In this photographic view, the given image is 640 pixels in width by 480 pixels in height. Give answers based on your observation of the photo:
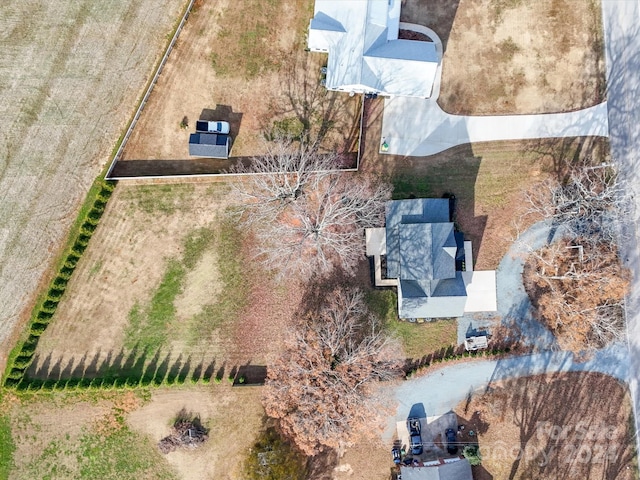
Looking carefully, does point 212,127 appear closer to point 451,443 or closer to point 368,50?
point 368,50

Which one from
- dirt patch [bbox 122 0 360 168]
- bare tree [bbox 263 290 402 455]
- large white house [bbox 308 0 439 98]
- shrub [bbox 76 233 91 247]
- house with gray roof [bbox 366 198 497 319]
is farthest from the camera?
dirt patch [bbox 122 0 360 168]

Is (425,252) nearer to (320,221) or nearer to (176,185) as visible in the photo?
(320,221)

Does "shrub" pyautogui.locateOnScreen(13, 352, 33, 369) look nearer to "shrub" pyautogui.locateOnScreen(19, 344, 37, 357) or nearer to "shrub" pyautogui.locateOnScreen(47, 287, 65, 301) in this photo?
"shrub" pyautogui.locateOnScreen(19, 344, 37, 357)

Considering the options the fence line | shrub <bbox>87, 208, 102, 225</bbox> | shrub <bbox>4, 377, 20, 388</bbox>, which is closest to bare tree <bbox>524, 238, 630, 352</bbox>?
the fence line

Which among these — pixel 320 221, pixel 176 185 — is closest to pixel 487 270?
pixel 320 221

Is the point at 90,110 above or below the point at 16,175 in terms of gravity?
above

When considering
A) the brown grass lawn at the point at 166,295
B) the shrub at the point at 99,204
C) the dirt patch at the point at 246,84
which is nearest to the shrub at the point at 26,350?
the brown grass lawn at the point at 166,295
